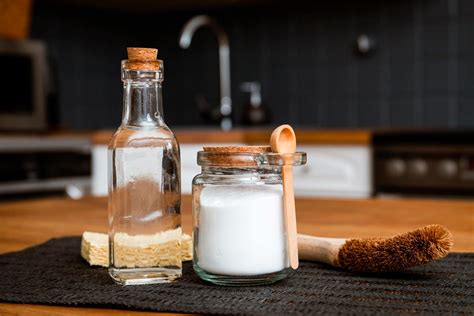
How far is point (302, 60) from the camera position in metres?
3.28

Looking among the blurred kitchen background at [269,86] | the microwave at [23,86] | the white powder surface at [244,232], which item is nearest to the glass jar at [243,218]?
the white powder surface at [244,232]

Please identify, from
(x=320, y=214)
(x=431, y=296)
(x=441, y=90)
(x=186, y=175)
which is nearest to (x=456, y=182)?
(x=441, y=90)

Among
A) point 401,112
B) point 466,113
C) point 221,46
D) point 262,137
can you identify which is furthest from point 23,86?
point 466,113

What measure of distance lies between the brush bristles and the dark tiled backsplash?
2.44 metres

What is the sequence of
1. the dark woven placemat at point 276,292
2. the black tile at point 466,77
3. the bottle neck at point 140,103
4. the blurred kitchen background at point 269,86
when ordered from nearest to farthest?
the dark woven placemat at point 276,292 → the bottle neck at point 140,103 → the blurred kitchen background at point 269,86 → the black tile at point 466,77

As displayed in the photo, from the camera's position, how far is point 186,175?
2.63 meters

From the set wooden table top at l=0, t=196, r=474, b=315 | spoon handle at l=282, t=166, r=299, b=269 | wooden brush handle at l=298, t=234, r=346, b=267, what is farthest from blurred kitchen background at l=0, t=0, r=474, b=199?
spoon handle at l=282, t=166, r=299, b=269

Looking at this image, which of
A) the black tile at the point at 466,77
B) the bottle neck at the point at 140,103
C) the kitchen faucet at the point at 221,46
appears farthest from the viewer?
the kitchen faucet at the point at 221,46

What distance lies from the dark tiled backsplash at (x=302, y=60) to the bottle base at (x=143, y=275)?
99.7 inches

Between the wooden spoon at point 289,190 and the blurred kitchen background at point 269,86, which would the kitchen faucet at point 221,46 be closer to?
the blurred kitchen background at point 269,86

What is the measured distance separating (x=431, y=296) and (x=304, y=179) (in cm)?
204

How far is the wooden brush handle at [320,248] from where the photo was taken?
0.64 meters

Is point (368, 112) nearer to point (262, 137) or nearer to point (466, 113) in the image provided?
point (466, 113)

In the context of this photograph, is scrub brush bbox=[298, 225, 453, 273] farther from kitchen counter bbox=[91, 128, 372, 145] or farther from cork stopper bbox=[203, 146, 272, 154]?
kitchen counter bbox=[91, 128, 372, 145]
